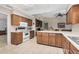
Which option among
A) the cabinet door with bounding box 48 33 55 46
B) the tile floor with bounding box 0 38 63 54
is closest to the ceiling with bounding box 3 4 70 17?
the cabinet door with bounding box 48 33 55 46

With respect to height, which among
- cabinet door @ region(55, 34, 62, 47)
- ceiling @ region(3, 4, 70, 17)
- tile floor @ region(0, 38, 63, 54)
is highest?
ceiling @ region(3, 4, 70, 17)

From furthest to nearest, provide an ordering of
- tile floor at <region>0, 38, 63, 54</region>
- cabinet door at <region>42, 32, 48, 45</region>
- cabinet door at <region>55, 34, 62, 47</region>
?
cabinet door at <region>42, 32, 48, 45</region> → cabinet door at <region>55, 34, 62, 47</region> → tile floor at <region>0, 38, 63, 54</region>

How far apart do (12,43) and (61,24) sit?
316 inches

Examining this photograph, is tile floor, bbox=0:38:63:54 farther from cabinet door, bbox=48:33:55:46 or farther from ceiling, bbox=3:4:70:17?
ceiling, bbox=3:4:70:17

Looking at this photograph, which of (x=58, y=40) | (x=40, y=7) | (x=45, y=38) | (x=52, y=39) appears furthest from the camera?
(x=45, y=38)

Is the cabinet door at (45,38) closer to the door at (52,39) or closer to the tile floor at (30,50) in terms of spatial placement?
the door at (52,39)

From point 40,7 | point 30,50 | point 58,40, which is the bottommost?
point 30,50

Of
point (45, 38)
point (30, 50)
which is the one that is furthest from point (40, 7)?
point (30, 50)

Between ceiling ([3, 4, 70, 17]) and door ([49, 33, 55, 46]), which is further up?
ceiling ([3, 4, 70, 17])

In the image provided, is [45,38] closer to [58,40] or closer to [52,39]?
[52,39]
